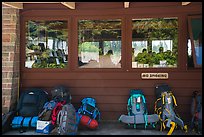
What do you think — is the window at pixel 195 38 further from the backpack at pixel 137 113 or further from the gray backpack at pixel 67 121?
the gray backpack at pixel 67 121

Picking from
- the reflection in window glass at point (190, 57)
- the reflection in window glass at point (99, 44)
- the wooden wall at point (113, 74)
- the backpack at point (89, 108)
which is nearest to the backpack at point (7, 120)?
the wooden wall at point (113, 74)

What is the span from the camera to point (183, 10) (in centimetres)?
518

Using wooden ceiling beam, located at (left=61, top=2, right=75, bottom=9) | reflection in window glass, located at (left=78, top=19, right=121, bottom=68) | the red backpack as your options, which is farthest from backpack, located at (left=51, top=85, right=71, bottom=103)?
wooden ceiling beam, located at (left=61, top=2, right=75, bottom=9)

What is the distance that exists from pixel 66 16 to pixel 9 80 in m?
1.70

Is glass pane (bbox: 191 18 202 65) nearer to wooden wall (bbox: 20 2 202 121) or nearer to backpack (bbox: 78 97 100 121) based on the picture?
wooden wall (bbox: 20 2 202 121)

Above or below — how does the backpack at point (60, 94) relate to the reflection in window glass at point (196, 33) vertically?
below

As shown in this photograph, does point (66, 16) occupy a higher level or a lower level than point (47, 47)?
higher

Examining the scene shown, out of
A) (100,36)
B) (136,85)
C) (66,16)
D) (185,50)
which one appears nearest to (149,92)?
(136,85)

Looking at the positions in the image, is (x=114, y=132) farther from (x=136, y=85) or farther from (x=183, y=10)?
(x=183, y=10)

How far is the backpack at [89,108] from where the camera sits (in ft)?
16.0

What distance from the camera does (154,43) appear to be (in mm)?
5359

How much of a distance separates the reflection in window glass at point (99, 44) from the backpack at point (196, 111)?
1.57 meters

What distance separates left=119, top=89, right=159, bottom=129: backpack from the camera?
4.75m

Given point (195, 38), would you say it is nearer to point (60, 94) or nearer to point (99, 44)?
point (99, 44)
